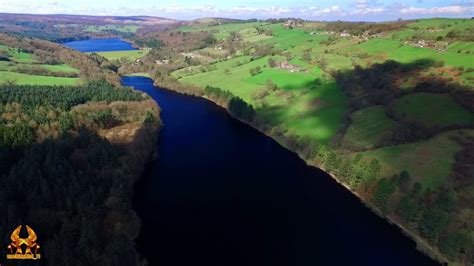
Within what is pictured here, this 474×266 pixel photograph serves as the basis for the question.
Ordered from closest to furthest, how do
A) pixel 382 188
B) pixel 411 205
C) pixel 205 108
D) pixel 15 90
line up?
pixel 411 205 → pixel 382 188 → pixel 15 90 → pixel 205 108

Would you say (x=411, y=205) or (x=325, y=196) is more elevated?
(x=411, y=205)

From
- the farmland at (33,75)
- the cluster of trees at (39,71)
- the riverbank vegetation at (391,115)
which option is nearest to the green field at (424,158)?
the riverbank vegetation at (391,115)

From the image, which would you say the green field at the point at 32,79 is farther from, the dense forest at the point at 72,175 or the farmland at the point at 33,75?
the dense forest at the point at 72,175

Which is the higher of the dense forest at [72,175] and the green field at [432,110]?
the green field at [432,110]

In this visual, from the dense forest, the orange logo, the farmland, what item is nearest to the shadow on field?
the dense forest

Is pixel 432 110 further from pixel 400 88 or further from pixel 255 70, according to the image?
pixel 255 70

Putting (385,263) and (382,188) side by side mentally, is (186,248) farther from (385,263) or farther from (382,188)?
(382,188)

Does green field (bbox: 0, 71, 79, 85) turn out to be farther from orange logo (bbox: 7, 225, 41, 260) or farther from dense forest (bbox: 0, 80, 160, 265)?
orange logo (bbox: 7, 225, 41, 260)

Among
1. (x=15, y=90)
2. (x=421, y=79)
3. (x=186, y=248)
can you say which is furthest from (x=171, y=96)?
(x=186, y=248)
